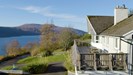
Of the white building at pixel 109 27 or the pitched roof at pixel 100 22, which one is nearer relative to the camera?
the white building at pixel 109 27

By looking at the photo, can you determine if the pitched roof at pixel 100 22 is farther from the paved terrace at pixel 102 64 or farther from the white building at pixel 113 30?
the paved terrace at pixel 102 64

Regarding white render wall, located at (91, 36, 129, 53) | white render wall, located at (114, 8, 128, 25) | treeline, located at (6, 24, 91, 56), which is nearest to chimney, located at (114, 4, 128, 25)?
white render wall, located at (114, 8, 128, 25)

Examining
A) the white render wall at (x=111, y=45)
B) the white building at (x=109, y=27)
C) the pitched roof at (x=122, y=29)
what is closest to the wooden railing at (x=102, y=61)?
the white render wall at (x=111, y=45)

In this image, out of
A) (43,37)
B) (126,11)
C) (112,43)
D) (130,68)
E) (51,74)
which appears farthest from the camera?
(43,37)

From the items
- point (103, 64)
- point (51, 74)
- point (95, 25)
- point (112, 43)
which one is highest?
point (95, 25)

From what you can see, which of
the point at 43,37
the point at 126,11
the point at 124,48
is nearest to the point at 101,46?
the point at 126,11

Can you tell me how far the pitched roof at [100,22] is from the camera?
36.4 meters

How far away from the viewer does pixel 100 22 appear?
126ft

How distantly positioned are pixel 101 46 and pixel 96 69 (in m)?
14.7

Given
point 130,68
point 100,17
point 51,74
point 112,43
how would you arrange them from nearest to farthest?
1. point 130,68
2. point 112,43
3. point 51,74
4. point 100,17

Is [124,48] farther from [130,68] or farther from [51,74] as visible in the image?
[51,74]

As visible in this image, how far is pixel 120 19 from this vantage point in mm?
35875

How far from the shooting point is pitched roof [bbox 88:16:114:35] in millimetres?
36369

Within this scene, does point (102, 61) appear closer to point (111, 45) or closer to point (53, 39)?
point (111, 45)
